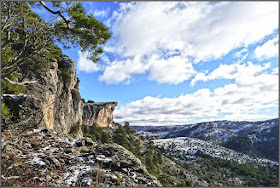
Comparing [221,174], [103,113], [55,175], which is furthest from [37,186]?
[221,174]

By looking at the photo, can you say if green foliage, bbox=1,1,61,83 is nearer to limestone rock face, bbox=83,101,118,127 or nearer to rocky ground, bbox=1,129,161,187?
rocky ground, bbox=1,129,161,187

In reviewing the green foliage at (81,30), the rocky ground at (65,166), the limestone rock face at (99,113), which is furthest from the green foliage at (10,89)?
the limestone rock face at (99,113)

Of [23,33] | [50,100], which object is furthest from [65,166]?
[50,100]

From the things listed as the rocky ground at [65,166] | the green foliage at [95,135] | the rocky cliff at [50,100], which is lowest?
the green foliage at [95,135]

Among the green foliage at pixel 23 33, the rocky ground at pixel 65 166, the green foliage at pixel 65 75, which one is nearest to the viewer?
the rocky ground at pixel 65 166

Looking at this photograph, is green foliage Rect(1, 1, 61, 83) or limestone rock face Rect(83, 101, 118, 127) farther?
limestone rock face Rect(83, 101, 118, 127)

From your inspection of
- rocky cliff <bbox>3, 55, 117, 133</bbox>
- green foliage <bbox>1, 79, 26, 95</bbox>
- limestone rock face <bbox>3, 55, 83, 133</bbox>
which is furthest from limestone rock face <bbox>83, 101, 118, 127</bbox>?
green foliage <bbox>1, 79, 26, 95</bbox>

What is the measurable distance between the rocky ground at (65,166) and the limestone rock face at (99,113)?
189 ft

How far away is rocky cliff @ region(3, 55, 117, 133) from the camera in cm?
938

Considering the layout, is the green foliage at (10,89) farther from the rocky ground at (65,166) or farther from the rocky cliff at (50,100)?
the rocky ground at (65,166)

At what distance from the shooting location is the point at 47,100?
16.1m

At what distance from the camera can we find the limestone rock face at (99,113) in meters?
64.1

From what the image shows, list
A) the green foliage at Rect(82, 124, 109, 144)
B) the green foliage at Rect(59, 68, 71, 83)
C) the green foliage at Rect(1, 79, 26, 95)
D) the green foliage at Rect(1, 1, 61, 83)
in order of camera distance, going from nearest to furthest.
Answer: the green foliage at Rect(1, 1, 61, 83) < the green foliage at Rect(1, 79, 26, 95) < the green foliage at Rect(59, 68, 71, 83) < the green foliage at Rect(82, 124, 109, 144)

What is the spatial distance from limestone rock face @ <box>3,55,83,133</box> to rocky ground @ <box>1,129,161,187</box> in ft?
3.88
